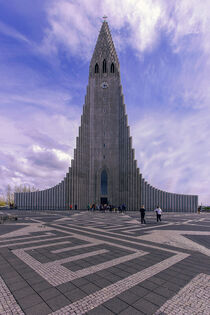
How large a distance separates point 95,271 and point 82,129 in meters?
37.7

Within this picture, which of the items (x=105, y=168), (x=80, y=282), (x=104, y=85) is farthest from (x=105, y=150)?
(x=80, y=282)

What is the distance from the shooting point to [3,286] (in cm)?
402

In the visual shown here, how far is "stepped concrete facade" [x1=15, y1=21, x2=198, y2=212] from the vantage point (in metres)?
39.0

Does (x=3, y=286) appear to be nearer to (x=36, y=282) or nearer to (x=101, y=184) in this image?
(x=36, y=282)

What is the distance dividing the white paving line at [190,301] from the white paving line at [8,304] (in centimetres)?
247

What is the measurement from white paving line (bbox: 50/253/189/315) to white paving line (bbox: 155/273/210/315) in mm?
921

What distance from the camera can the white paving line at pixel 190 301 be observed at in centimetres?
322

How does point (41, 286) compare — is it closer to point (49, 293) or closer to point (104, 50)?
point (49, 293)

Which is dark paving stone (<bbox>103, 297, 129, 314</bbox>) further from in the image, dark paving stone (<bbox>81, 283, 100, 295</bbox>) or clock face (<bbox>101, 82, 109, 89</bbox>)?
clock face (<bbox>101, 82, 109, 89</bbox>)

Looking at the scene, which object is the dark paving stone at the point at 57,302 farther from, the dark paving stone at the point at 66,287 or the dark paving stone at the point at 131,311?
the dark paving stone at the point at 131,311

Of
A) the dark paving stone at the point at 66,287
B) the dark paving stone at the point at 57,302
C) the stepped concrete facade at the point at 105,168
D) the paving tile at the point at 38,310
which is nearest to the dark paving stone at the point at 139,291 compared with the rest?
the dark paving stone at the point at 66,287

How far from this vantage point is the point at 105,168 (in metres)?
40.0

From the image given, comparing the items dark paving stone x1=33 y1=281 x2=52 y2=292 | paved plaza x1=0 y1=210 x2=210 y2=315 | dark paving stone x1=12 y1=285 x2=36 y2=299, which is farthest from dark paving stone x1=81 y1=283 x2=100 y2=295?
dark paving stone x1=12 y1=285 x2=36 y2=299

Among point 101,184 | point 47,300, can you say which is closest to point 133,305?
point 47,300
